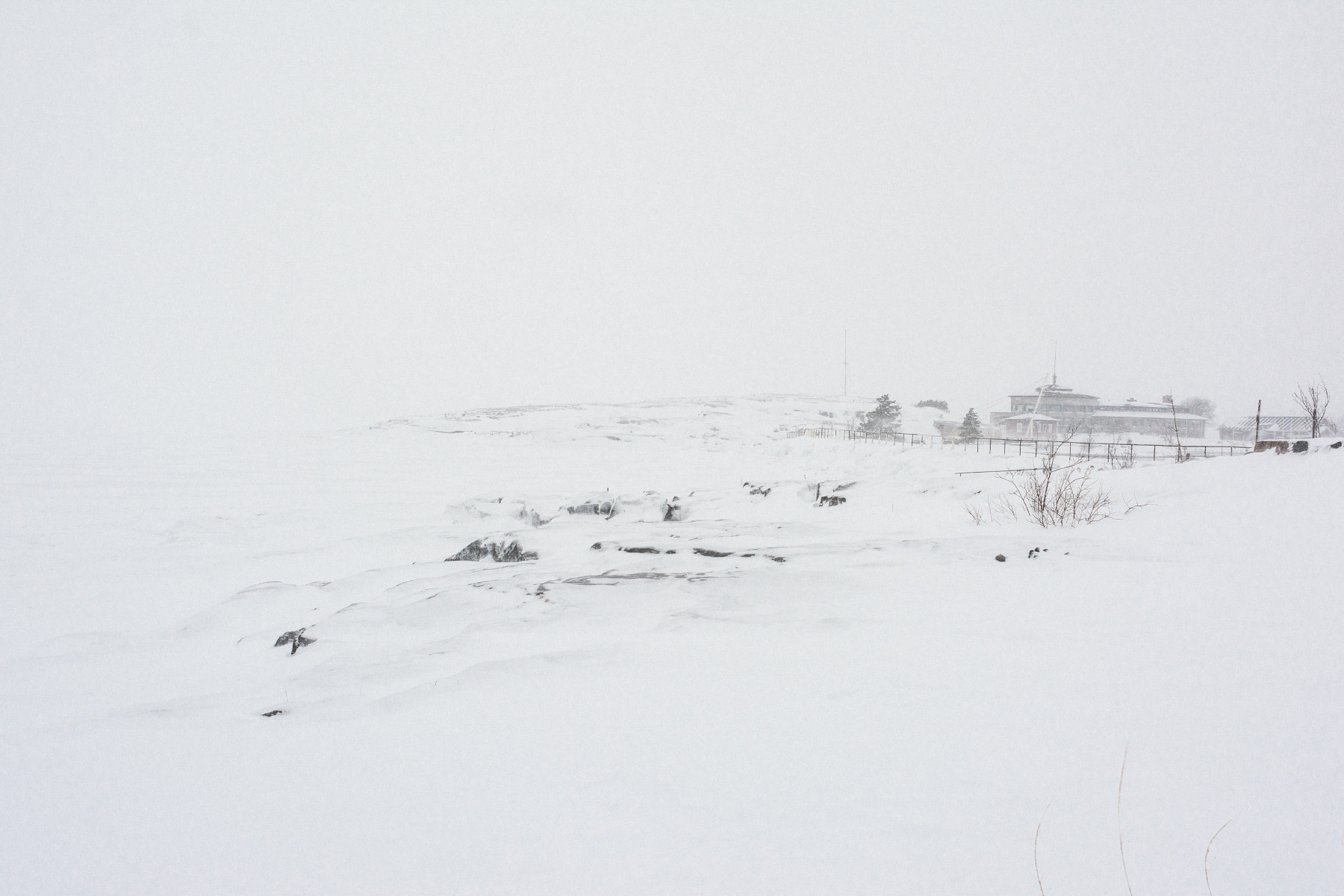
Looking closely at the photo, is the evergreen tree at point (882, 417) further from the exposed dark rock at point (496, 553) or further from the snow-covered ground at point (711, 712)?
the exposed dark rock at point (496, 553)

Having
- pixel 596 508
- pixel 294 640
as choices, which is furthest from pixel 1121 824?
pixel 596 508

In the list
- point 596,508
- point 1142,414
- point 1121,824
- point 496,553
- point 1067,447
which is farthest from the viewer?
point 1142,414

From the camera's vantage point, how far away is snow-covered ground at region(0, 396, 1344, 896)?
99.9 inches

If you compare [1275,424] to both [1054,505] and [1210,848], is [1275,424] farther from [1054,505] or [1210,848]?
[1210,848]

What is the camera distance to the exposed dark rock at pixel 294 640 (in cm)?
577

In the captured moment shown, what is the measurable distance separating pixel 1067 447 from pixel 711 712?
30.0m

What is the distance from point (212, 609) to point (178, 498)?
519 inches

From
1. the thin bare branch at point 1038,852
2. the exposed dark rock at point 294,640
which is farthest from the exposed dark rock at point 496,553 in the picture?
the thin bare branch at point 1038,852

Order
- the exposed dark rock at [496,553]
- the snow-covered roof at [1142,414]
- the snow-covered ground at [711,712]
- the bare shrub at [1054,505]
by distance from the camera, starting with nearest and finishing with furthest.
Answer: the snow-covered ground at [711,712], the exposed dark rock at [496,553], the bare shrub at [1054,505], the snow-covered roof at [1142,414]

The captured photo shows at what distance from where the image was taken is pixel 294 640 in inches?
232


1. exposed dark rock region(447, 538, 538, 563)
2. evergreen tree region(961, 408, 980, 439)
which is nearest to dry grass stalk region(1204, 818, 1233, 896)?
exposed dark rock region(447, 538, 538, 563)

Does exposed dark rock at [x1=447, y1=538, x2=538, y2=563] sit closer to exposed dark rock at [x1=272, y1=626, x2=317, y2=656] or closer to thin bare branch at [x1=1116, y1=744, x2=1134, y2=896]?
exposed dark rock at [x1=272, y1=626, x2=317, y2=656]

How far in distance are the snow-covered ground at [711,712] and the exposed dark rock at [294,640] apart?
0.11 meters

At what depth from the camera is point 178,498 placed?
56.7 ft
